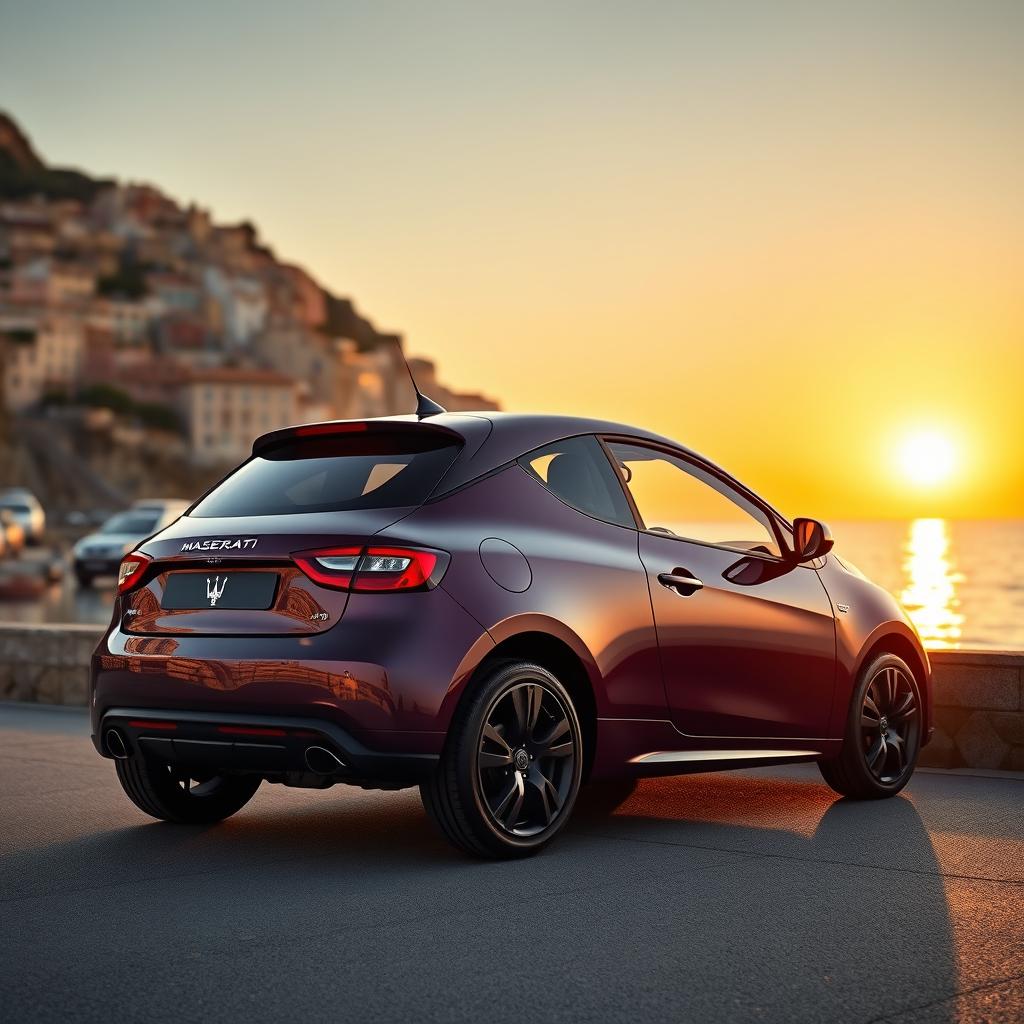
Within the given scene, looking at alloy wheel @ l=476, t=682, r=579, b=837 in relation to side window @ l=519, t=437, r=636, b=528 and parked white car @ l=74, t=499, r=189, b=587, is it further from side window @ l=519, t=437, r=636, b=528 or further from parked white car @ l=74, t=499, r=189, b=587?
parked white car @ l=74, t=499, r=189, b=587

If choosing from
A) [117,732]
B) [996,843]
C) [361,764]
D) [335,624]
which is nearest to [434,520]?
[335,624]

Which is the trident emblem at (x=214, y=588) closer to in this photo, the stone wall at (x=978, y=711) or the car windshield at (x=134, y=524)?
the stone wall at (x=978, y=711)

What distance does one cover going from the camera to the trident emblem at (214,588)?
19.8 ft

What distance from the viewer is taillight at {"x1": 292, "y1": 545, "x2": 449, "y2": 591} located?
577 cm

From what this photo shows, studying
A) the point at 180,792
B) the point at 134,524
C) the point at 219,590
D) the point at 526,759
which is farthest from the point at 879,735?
the point at 134,524

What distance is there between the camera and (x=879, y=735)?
7.99m

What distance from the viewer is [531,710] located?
6156mm

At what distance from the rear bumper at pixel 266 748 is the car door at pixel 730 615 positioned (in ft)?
4.71

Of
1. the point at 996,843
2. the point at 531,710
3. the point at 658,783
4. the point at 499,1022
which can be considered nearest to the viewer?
the point at 499,1022

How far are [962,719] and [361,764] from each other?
473cm

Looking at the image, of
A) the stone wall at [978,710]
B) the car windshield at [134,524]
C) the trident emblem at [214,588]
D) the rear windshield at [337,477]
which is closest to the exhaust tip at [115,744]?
the trident emblem at [214,588]

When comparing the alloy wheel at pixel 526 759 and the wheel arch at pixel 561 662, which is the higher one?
the wheel arch at pixel 561 662

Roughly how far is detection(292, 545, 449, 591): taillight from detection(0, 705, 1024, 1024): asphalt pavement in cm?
104

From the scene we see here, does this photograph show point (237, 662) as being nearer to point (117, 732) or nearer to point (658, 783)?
point (117, 732)
